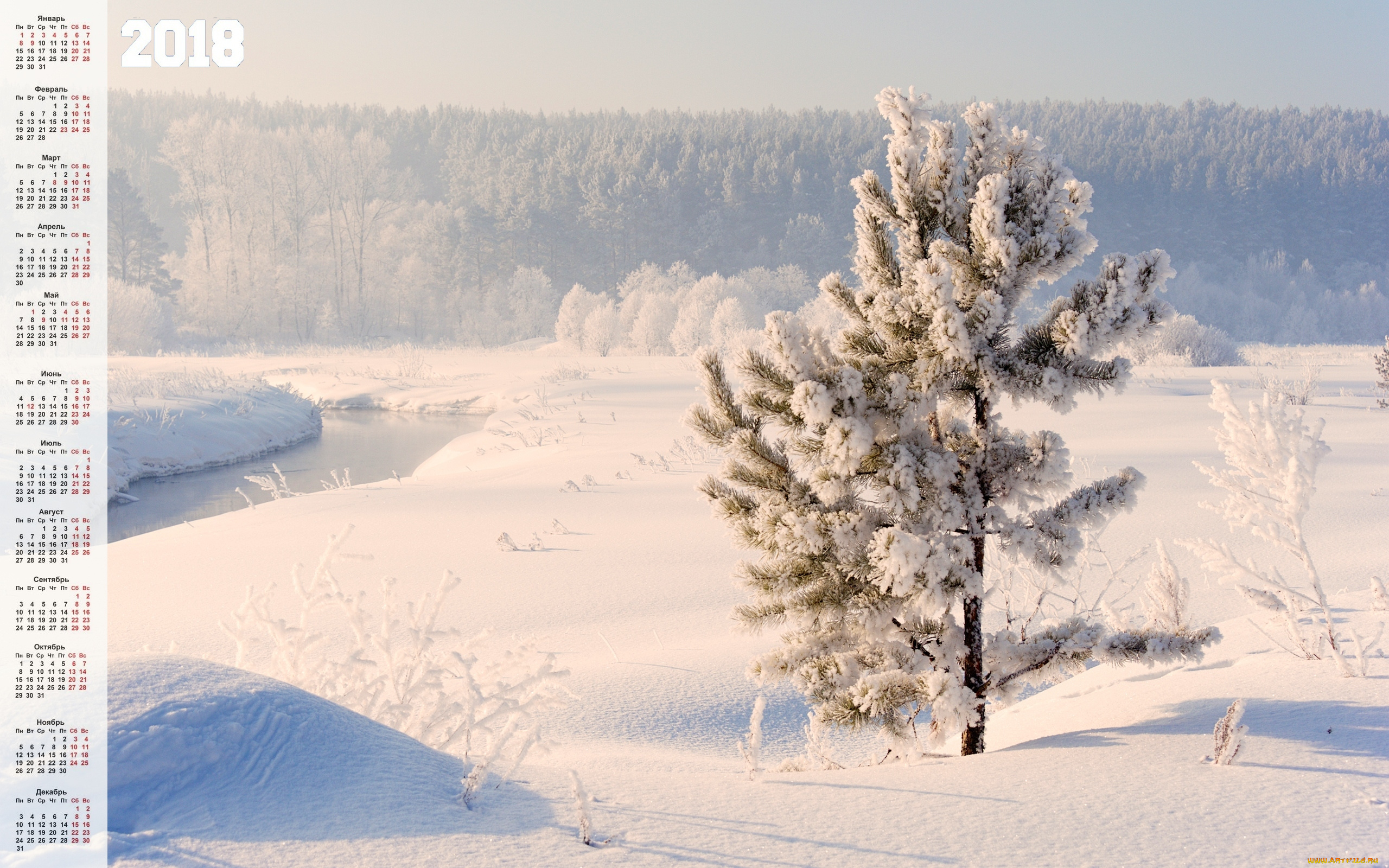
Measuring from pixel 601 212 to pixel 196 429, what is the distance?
54.5 m

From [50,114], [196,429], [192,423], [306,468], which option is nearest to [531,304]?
[192,423]

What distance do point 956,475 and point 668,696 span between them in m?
2.00

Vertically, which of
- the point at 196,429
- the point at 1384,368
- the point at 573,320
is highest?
the point at 573,320

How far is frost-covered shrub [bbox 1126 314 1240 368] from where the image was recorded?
23734 millimetres

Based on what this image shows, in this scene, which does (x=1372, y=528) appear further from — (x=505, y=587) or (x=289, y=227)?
(x=289, y=227)

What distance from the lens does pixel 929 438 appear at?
324 cm

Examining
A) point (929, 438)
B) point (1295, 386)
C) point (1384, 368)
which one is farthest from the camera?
point (1384, 368)

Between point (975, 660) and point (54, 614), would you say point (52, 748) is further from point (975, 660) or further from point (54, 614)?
point (975, 660)

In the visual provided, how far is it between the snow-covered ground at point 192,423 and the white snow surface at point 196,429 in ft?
0.06

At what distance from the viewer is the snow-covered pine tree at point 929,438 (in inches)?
117

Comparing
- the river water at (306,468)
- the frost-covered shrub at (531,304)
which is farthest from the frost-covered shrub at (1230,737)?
the frost-covered shrub at (531,304)

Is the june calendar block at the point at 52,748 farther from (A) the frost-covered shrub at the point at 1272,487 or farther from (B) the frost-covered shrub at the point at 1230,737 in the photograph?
(A) the frost-covered shrub at the point at 1272,487

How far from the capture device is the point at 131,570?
289 inches

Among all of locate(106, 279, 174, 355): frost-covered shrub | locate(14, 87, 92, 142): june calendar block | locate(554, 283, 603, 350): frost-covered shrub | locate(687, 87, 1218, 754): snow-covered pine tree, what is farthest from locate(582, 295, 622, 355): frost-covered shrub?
locate(687, 87, 1218, 754): snow-covered pine tree
